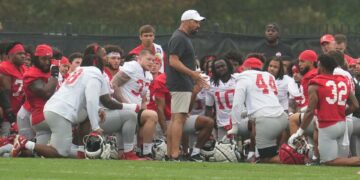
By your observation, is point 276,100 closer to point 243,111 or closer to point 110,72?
point 243,111

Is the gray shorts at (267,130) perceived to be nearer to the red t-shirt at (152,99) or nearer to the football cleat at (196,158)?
the football cleat at (196,158)

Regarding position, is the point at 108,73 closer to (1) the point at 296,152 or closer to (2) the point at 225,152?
(2) the point at 225,152

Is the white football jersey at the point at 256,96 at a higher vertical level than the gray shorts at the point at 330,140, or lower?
higher

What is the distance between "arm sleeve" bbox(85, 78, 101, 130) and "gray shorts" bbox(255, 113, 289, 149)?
2.51 metres

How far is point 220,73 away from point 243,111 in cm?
80

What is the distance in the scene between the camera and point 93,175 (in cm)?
1440

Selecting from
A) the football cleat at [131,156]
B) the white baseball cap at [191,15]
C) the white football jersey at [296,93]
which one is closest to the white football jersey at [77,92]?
the football cleat at [131,156]

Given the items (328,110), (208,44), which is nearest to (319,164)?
(328,110)

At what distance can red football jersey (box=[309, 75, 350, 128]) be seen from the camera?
1758 cm

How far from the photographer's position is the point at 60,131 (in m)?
18.2

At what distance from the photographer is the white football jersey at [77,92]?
17938mm

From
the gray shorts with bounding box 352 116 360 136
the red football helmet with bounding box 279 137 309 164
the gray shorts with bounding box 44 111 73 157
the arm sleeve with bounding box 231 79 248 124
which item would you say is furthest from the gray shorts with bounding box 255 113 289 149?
the gray shorts with bounding box 44 111 73 157

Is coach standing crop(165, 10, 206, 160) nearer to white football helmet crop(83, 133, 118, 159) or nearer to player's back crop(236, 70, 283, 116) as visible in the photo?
white football helmet crop(83, 133, 118, 159)

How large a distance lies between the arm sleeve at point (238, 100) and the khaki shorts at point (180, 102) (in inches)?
38.5
